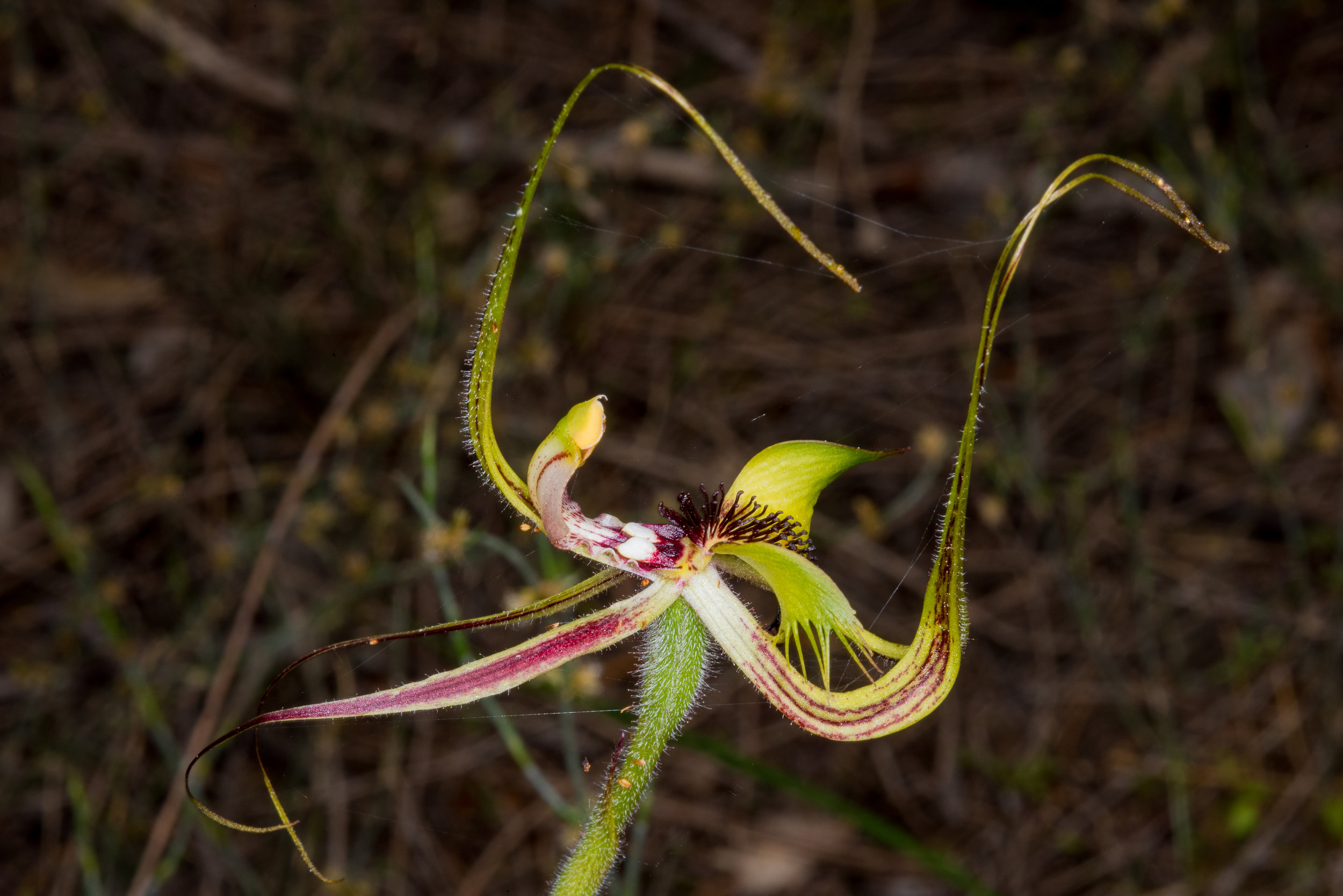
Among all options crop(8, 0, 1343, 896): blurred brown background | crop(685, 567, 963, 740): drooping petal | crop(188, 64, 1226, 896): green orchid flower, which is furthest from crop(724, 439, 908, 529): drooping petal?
crop(8, 0, 1343, 896): blurred brown background

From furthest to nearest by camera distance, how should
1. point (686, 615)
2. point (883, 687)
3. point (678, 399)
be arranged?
point (678, 399), point (686, 615), point (883, 687)

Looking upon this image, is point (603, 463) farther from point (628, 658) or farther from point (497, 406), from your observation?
point (628, 658)

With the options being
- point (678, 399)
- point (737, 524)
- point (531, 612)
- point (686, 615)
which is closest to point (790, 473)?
point (737, 524)

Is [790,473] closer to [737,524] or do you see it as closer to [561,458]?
[737,524]

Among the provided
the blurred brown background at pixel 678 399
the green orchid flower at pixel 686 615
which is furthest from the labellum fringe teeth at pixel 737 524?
the blurred brown background at pixel 678 399

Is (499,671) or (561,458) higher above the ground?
(561,458)

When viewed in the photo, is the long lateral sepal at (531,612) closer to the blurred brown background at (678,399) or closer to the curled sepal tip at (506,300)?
the curled sepal tip at (506,300)

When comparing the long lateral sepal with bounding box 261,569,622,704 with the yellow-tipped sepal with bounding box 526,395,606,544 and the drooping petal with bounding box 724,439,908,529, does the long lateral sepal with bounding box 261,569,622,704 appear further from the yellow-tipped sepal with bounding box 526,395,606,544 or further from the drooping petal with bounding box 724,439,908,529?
the drooping petal with bounding box 724,439,908,529
